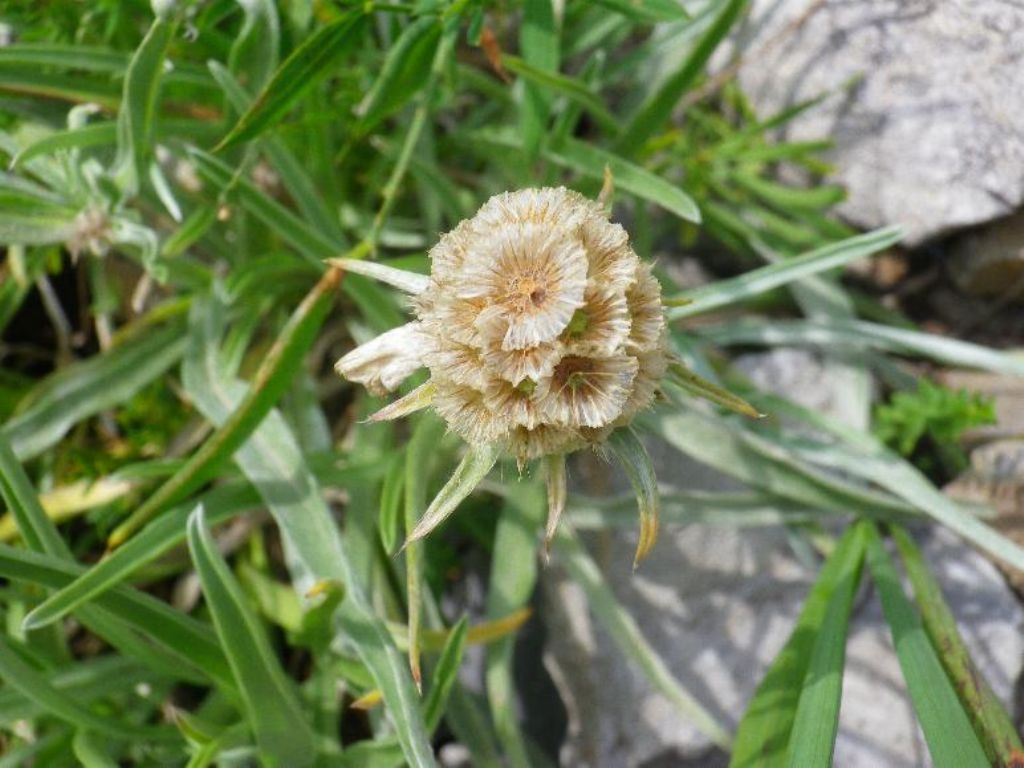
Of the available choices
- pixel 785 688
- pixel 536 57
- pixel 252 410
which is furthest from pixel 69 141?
pixel 785 688

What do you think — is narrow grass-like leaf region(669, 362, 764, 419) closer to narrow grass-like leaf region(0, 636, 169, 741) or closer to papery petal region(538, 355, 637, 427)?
papery petal region(538, 355, 637, 427)

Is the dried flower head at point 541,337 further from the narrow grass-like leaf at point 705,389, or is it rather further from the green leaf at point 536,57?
the green leaf at point 536,57

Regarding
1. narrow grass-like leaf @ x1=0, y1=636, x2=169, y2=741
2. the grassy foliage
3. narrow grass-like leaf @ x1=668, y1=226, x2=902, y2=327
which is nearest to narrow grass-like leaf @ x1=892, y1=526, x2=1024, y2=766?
the grassy foliage

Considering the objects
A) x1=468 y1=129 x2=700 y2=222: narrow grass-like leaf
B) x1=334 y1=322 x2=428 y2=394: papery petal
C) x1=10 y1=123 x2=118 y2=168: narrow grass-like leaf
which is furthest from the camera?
x1=468 y1=129 x2=700 y2=222: narrow grass-like leaf

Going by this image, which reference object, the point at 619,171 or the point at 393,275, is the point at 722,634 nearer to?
the point at 619,171

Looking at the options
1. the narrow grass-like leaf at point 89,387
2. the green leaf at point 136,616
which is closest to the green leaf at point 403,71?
the narrow grass-like leaf at point 89,387
